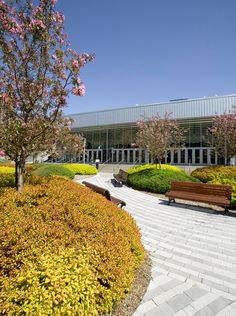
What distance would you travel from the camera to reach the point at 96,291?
2.96 m

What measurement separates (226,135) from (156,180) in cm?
797

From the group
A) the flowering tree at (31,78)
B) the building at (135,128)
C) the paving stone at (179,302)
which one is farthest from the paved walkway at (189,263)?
the building at (135,128)

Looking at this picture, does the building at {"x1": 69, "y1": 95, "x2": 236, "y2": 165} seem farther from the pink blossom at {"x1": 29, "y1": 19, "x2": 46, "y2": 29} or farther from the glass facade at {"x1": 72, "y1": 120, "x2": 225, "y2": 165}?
the pink blossom at {"x1": 29, "y1": 19, "x2": 46, "y2": 29}

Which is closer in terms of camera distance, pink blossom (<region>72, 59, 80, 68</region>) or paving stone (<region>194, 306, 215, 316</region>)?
paving stone (<region>194, 306, 215, 316</region>)

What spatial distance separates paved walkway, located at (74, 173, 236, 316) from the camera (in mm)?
3580

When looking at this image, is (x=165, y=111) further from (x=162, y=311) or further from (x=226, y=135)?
(x=162, y=311)

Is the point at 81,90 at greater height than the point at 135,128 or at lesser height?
lesser

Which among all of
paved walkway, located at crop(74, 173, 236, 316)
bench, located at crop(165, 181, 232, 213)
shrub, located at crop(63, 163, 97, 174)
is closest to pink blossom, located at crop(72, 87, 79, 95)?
paved walkway, located at crop(74, 173, 236, 316)

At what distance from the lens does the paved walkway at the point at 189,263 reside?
11.7 ft

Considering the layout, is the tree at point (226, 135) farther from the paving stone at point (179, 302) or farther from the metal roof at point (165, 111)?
the paving stone at point (179, 302)

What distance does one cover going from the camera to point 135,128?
38.2 meters

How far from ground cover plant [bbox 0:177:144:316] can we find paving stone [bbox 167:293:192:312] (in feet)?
2.10

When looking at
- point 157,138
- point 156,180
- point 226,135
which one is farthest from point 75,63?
point 226,135

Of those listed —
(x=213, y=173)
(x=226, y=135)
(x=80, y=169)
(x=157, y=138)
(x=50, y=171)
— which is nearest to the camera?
(x=213, y=173)
